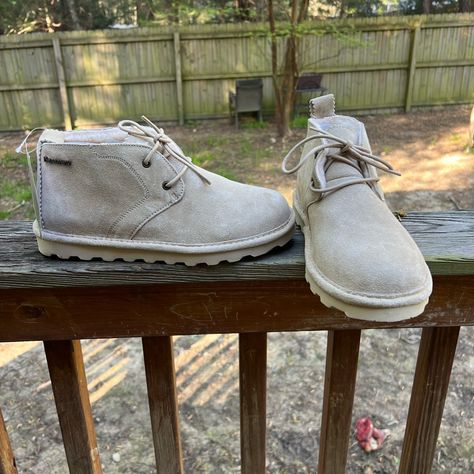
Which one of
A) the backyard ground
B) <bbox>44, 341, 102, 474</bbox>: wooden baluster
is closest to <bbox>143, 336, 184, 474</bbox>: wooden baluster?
<bbox>44, 341, 102, 474</bbox>: wooden baluster

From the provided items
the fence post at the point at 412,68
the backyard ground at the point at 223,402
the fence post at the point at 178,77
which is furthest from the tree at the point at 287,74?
the backyard ground at the point at 223,402

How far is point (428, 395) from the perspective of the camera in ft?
3.20

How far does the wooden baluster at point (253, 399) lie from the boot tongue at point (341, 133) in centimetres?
31

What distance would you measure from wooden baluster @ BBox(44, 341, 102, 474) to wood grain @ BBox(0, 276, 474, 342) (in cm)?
7

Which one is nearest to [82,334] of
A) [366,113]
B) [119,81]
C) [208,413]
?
[208,413]

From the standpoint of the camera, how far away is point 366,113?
8.98 m

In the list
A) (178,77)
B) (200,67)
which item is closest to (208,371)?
(178,77)

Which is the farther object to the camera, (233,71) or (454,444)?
(233,71)

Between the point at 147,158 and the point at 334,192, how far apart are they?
0.30 metres

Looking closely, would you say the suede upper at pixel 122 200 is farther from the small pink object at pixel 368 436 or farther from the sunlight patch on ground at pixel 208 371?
the sunlight patch on ground at pixel 208 371

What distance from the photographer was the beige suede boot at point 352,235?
665mm

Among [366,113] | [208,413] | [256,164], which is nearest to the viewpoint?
[208,413]

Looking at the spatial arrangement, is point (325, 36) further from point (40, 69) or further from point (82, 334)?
point (82, 334)

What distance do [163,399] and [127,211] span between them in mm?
400
